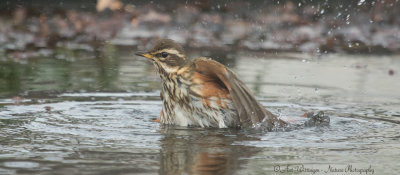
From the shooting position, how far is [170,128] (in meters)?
7.62

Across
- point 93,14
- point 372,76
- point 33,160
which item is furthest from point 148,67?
point 93,14

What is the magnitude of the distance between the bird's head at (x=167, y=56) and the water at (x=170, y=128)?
585 mm

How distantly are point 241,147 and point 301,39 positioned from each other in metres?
10.9

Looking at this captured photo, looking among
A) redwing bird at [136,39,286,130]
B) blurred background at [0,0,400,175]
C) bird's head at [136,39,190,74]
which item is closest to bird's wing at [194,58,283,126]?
redwing bird at [136,39,286,130]

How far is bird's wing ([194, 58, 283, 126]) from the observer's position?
7.57 meters

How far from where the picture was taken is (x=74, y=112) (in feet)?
27.6

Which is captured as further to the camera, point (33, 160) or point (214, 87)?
point (214, 87)

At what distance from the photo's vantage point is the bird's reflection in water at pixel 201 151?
5648 mm

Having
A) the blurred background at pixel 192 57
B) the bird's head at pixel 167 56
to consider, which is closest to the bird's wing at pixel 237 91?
the bird's head at pixel 167 56

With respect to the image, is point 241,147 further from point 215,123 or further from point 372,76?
point 372,76

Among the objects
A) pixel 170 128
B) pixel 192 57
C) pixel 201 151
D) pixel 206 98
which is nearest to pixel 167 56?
pixel 206 98

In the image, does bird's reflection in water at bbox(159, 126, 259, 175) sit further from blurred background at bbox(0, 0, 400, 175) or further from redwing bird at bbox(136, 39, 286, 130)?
redwing bird at bbox(136, 39, 286, 130)

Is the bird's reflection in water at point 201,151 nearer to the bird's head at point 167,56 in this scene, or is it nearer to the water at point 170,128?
the water at point 170,128

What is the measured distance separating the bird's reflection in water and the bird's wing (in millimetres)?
215
